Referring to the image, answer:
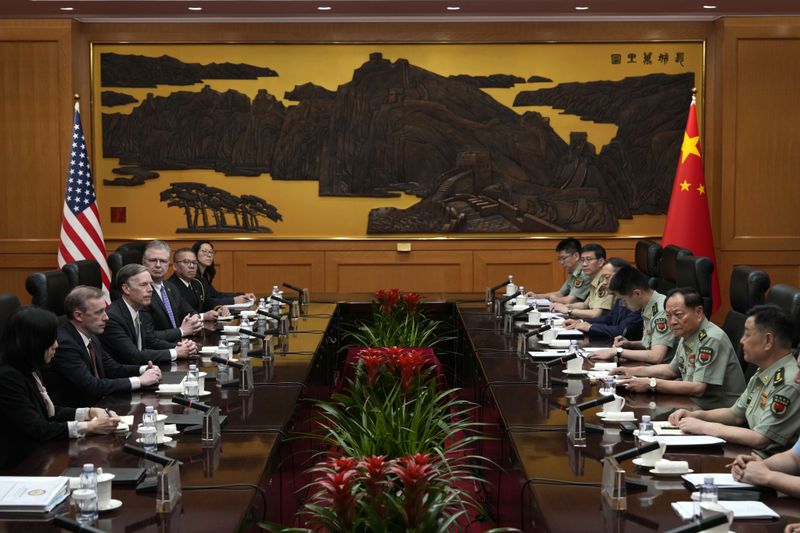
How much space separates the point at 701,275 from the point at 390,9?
436 centimetres

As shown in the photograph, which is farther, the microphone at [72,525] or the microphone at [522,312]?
the microphone at [522,312]

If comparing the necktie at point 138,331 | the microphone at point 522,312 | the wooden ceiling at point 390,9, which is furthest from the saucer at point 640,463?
the wooden ceiling at point 390,9

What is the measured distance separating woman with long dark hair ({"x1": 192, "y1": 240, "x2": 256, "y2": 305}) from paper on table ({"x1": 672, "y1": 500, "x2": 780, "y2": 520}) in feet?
19.2

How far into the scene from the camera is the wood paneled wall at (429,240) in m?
9.74

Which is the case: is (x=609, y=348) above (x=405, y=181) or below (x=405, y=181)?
below

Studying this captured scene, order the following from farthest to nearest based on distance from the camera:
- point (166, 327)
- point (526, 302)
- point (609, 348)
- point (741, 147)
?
point (741, 147)
point (526, 302)
point (166, 327)
point (609, 348)

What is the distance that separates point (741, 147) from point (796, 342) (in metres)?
5.65

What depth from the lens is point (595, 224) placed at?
10.2 m

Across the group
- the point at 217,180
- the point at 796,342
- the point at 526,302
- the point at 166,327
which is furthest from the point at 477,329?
the point at 217,180

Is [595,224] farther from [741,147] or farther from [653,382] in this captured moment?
[653,382]

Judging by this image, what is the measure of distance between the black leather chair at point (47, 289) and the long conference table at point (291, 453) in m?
0.94

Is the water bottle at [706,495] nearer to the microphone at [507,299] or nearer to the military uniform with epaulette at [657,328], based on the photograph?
the military uniform with epaulette at [657,328]

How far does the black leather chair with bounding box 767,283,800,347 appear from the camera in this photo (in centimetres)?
454

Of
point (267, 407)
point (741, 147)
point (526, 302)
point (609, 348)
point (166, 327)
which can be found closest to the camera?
point (267, 407)
